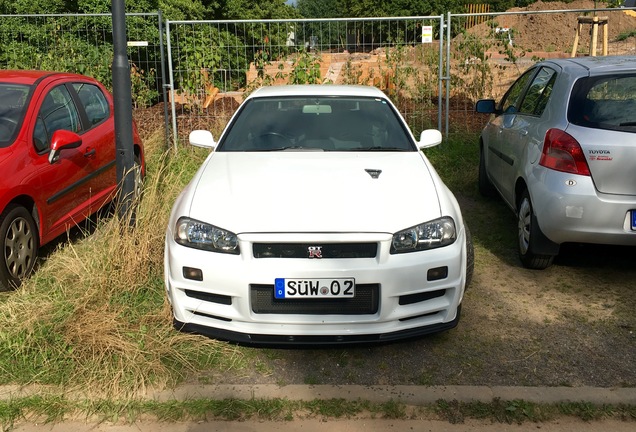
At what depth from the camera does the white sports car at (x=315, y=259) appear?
3561 millimetres

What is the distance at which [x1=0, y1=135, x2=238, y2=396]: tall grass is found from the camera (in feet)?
11.8

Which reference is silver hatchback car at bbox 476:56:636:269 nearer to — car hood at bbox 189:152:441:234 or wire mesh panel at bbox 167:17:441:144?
car hood at bbox 189:152:441:234

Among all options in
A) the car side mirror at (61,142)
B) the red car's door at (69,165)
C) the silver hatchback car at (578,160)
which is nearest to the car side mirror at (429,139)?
the silver hatchback car at (578,160)

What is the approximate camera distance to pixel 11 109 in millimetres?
5332

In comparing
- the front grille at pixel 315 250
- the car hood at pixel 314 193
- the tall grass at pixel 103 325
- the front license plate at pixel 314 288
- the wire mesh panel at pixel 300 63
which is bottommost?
the tall grass at pixel 103 325

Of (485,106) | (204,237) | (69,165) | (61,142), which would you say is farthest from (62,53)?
(204,237)

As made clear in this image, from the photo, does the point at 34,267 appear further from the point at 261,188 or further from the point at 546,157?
the point at 546,157

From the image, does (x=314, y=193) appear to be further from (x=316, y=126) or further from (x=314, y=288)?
(x=316, y=126)

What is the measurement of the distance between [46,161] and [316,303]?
2811mm

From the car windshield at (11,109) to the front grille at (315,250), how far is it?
2571 mm

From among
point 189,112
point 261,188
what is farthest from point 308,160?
point 189,112

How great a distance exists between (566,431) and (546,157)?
2.33 metres

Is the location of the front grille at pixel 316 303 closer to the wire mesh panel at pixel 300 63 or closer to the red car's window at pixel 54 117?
the red car's window at pixel 54 117

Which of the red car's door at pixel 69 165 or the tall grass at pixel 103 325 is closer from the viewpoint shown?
the tall grass at pixel 103 325
